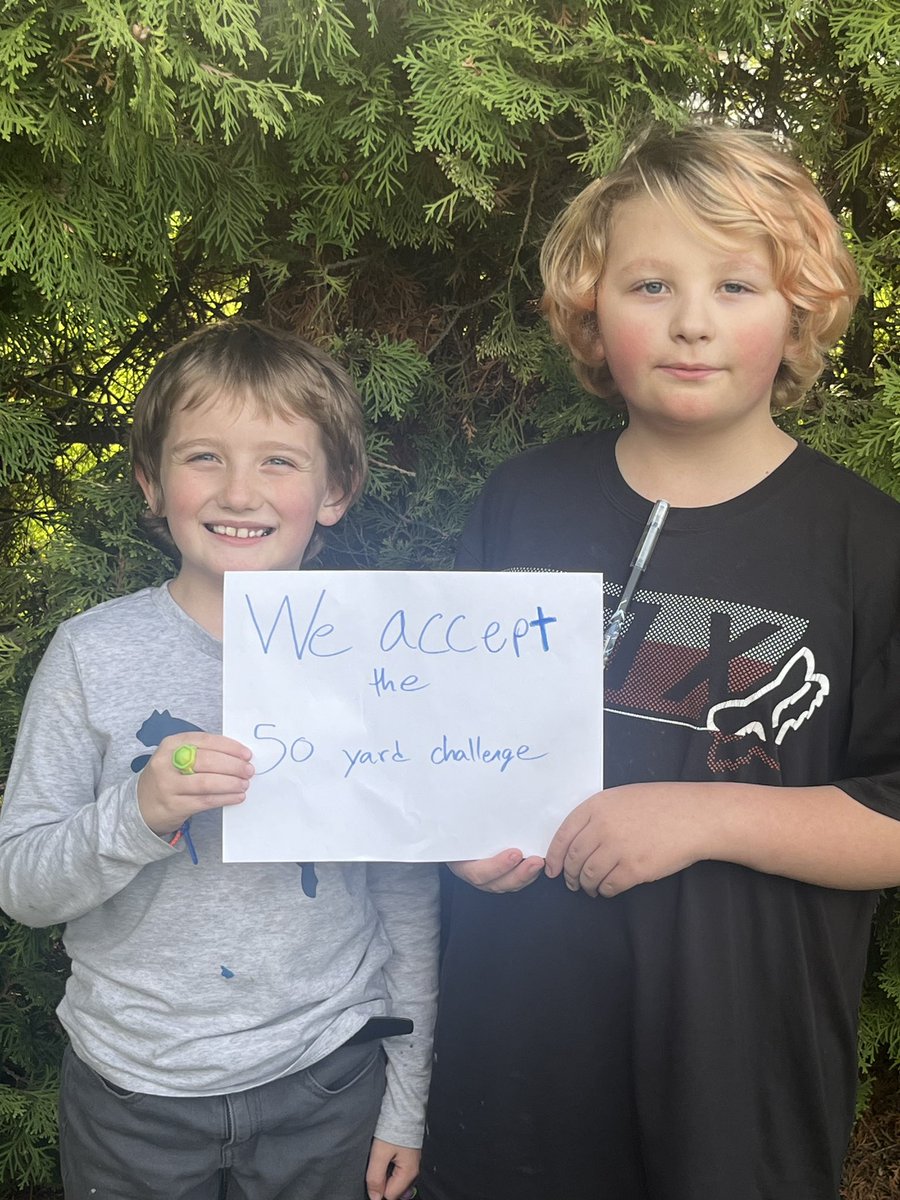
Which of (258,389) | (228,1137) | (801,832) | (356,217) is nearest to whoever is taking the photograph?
(801,832)

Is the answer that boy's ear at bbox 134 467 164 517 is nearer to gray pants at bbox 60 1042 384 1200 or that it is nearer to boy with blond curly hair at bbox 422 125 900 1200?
boy with blond curly hair at bbox 422 125 900 1200

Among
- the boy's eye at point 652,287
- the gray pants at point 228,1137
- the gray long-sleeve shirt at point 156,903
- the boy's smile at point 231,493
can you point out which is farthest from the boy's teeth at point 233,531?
the gray pants at point 228,1137

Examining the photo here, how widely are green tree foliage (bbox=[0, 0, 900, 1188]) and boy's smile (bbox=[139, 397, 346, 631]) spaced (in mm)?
378

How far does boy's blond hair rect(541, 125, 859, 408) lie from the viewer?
55.4 inches

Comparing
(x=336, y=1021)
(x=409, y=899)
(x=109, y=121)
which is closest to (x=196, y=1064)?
(x=336, y=1021)

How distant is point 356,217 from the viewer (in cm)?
186

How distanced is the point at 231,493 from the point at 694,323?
686 mm

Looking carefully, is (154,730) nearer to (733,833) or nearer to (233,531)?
(233,531)

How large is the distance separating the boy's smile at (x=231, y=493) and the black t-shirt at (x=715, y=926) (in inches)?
17.1

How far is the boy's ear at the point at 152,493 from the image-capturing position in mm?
1651

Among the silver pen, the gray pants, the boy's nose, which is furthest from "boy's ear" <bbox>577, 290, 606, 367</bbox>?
the gray pants

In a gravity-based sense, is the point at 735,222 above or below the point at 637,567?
above

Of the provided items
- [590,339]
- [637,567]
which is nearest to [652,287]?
[590,339]

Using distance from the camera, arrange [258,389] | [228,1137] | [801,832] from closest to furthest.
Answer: [801,832], [228,1137], [258,389]
